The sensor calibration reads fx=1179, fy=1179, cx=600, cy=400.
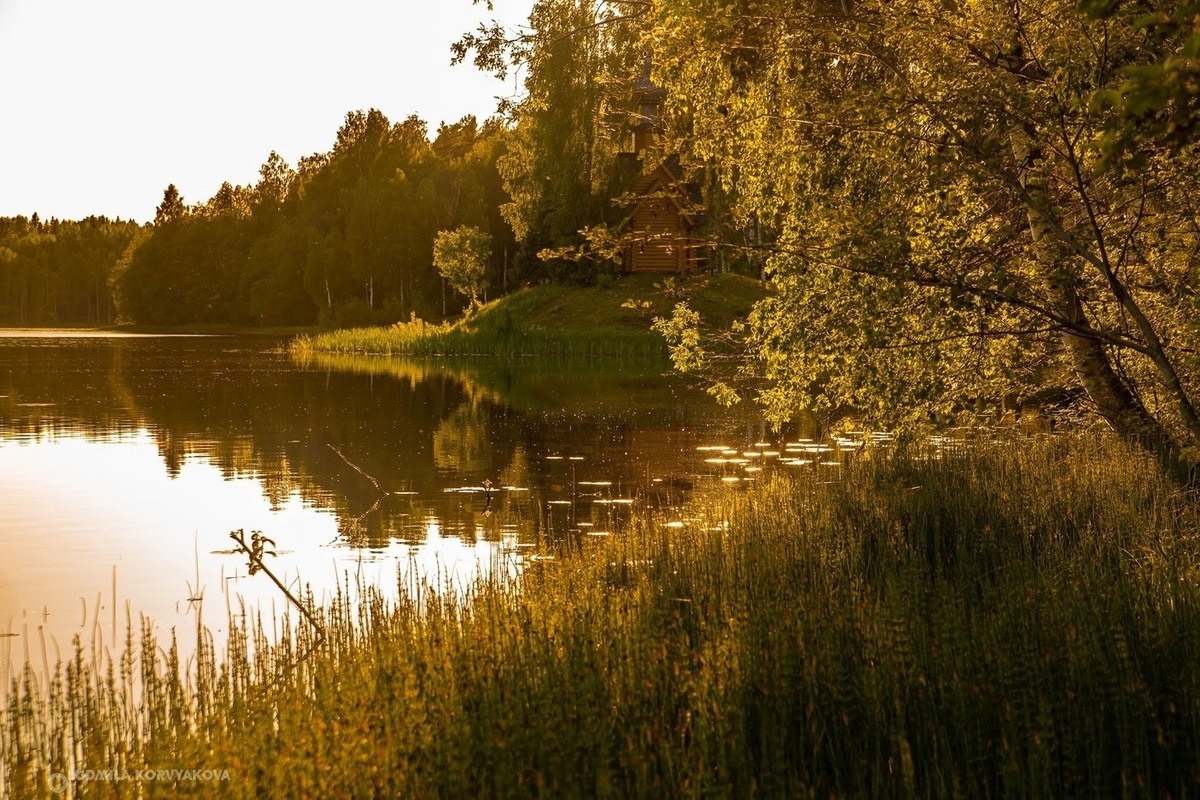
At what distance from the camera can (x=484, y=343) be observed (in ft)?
188

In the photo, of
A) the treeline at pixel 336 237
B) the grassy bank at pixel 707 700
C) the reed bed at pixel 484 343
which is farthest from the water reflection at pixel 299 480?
the treeline at pixel 336 237

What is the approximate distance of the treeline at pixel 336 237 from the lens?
91312 mm

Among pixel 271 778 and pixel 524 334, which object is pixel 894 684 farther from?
pixel 524 334

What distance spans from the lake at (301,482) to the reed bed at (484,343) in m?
11.7

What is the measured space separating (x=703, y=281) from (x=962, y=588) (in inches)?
159

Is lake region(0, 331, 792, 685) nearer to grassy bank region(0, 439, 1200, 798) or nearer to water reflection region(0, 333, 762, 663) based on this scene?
water reflection region(0, 333, 762, 663)

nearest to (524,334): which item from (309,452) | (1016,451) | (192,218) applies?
(309,452)

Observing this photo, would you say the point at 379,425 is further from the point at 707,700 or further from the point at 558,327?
the point at 558,327

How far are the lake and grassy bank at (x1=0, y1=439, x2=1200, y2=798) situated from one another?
31.9 inches

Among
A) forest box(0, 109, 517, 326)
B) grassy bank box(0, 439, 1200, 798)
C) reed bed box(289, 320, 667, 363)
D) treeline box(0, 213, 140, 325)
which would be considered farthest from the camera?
treeline box(0, 213, 140, 325)

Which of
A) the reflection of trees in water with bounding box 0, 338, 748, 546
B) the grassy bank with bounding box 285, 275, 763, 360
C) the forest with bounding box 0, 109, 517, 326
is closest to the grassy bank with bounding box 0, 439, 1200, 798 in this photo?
the reflection of trees in water with bounding box 0, 338, 748, 546

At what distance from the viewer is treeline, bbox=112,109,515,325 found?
300 ft

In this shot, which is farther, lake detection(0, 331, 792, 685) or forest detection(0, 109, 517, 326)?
forest detection(0, 109, 517, 326)

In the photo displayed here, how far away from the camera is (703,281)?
11.0 metres
